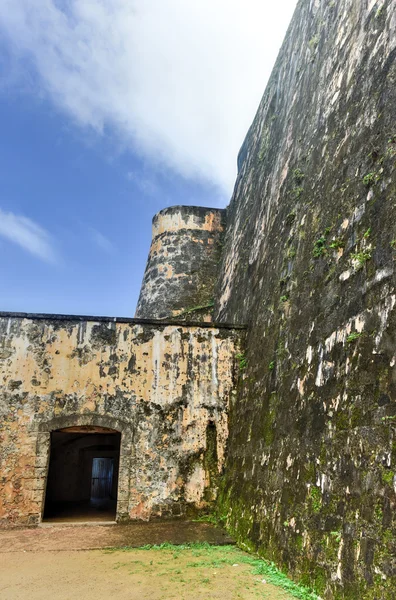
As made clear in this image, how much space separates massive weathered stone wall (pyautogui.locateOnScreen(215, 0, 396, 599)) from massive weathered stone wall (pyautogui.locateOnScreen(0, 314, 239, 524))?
620 millimetres

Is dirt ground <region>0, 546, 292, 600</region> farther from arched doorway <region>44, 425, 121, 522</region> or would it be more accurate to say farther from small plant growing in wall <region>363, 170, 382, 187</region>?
arched doorway <region>44, 425, 121, 522</region>

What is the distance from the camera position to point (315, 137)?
6711 mm

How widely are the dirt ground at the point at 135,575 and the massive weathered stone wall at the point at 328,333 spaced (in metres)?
0.43

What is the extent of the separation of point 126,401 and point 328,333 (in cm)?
427

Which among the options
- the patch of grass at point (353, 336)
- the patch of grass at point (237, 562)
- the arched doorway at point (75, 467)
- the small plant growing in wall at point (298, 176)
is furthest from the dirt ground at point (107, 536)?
the small plant growing in wall at point (298, 176)

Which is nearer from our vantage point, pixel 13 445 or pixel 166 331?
pixel 13 445

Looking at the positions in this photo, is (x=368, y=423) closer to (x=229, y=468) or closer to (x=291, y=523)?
(x=291, y=523)

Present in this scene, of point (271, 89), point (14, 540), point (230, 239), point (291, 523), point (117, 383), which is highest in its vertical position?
point (271, 89)

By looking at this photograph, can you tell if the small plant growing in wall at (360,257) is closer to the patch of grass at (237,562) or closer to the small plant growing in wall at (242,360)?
the patch of grass at (237,562)

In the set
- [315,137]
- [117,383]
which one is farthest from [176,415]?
[315,137]

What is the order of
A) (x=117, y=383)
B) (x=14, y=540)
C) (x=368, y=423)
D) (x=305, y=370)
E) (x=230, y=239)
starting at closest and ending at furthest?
(x=368, y=423) < (x=305, y=370) < (x=14, y=540) < (x=117, y=383) < (x=230, y=239)

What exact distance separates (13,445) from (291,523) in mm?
4795

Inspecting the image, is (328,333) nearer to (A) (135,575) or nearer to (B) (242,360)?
(A) (135,575)

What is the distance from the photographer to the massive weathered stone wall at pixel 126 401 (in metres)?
7.53
